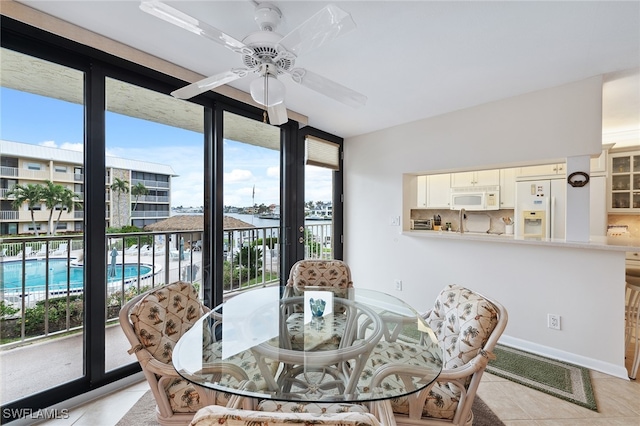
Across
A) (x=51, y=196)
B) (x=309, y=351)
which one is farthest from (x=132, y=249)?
(x=309, y=351)

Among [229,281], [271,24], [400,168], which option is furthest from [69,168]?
[400,168]

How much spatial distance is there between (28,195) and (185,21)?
1.64 m

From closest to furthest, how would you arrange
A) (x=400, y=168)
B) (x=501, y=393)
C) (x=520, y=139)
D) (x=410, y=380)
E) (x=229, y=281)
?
(x=410, y=380), (x=501, y=393), (x=520, y=139), (x=229, y=281), (x=400, y=168)

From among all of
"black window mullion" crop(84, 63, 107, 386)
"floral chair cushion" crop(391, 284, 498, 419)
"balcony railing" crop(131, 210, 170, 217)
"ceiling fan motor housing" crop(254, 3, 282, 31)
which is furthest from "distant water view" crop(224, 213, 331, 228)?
"floral chair cushion" crop(391, 284, 498, 419)

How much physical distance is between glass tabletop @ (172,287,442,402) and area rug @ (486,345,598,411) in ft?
3.88

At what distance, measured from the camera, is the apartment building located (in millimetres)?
1703

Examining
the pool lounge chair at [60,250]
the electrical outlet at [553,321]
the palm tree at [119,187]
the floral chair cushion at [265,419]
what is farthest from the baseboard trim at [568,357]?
the pool lounge chair at [60,250]

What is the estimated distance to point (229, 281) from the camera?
3.29 m

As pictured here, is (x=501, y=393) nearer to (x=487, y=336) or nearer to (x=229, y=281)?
(x=487, y=336)

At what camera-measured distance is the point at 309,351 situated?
142 cm

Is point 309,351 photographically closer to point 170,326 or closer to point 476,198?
point 170,326

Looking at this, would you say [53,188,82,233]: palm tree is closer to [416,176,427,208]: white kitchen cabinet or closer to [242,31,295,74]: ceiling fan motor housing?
[242,31,295,74]: ceiling fan motor housing

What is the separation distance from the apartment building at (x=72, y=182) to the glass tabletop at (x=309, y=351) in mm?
1100

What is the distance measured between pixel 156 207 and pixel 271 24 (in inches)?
69.0
